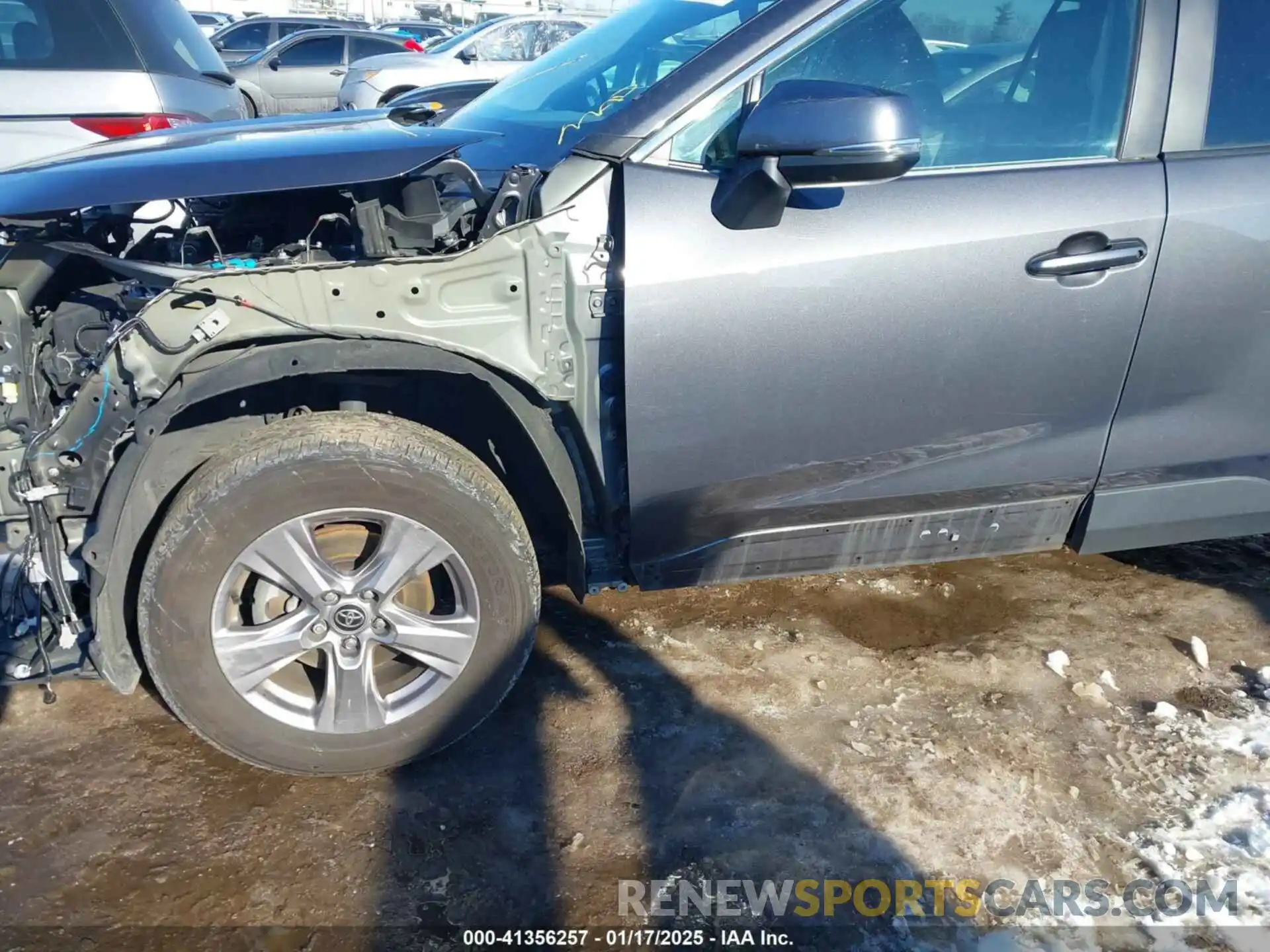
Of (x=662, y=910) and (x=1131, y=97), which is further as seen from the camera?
(x=1131, y=97)

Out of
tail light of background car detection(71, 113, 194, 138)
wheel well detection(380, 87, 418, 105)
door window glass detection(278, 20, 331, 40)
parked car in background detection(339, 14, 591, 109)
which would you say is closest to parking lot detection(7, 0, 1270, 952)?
tail light of background car detection(71, 113, 194, 138)

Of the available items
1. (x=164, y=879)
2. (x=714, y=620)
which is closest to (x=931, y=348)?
(x=714, y=620)

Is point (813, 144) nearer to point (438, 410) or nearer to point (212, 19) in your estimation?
point (438, 410)

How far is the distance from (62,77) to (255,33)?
45.8 ft

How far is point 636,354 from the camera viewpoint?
2.14m

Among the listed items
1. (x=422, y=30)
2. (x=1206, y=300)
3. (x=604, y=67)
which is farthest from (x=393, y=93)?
(x=422, y=30)

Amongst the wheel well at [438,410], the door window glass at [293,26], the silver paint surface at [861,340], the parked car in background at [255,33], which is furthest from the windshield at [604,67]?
the door window glass at [293,26]

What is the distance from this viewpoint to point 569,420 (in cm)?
228

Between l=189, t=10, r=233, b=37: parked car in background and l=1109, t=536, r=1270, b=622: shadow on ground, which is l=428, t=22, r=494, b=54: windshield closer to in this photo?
l=1109, t=536, r=1270, b=622: shadow on ground

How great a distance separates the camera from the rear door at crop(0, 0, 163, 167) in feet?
13.1

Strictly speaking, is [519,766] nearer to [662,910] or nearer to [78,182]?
[662,910]

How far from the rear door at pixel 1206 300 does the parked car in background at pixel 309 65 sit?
12.6 metres

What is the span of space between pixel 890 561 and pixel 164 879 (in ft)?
6.47

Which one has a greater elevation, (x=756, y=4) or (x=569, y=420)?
(x=756, y=4)
